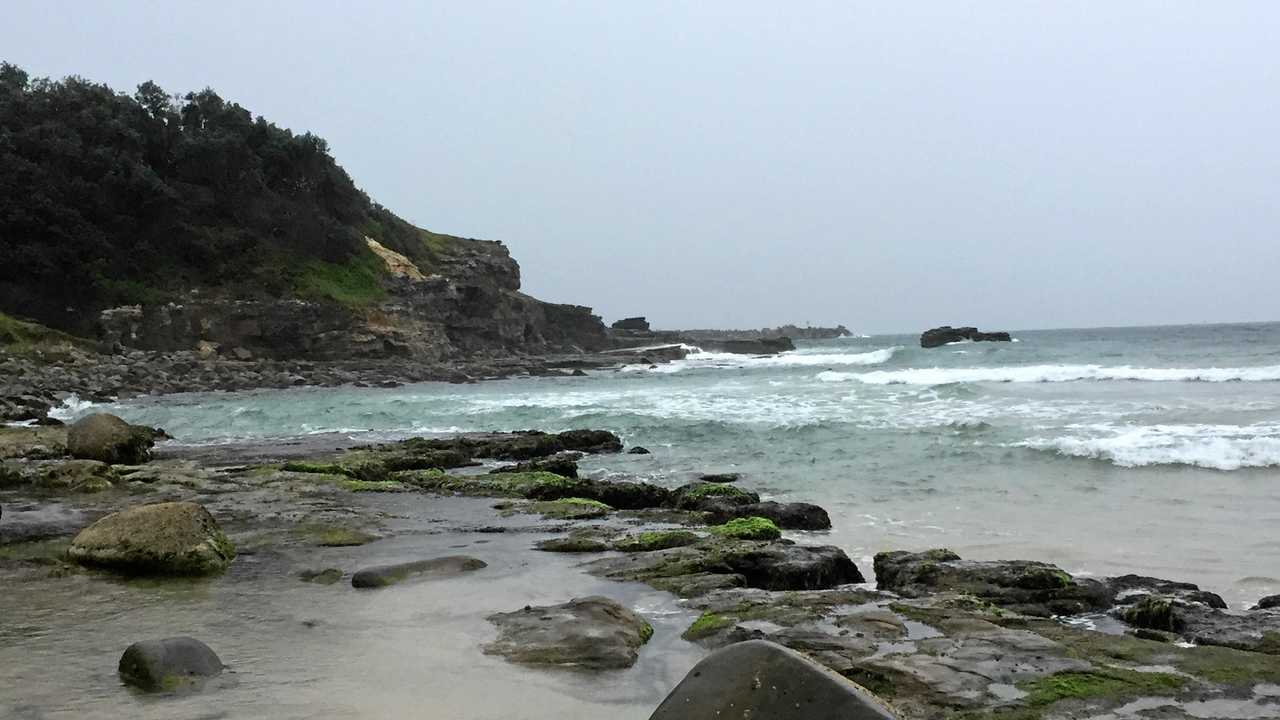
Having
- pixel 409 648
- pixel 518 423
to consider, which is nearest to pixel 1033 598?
pixel 409 648

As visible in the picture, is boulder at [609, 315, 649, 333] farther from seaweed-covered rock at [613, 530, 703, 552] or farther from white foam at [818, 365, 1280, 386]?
seaweed-covered rock at [613, 530, 703, 552]

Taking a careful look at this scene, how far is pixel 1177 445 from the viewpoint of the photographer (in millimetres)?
15992

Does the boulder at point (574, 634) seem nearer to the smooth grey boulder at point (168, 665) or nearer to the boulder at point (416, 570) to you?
the boulder at point (416, 570)

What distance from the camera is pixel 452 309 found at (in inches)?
2736

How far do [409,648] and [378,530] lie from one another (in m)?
5.01

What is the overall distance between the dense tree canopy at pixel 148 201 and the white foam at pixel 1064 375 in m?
40.0

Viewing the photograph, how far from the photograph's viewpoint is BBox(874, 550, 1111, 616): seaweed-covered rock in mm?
6973

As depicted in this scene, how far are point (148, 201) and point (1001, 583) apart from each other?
65.0m

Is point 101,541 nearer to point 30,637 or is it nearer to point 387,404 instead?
point 30,637

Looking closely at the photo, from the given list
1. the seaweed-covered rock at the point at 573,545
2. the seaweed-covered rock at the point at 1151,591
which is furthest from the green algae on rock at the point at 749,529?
the seaweed-covered rock at the point at 1151,591

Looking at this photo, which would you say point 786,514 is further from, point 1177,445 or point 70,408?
point 70,408

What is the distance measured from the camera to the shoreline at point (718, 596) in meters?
4.98

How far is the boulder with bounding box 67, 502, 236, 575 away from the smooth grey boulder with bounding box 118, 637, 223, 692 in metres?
2.81

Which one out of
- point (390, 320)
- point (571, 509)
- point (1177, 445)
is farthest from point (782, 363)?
point (571, 509)
